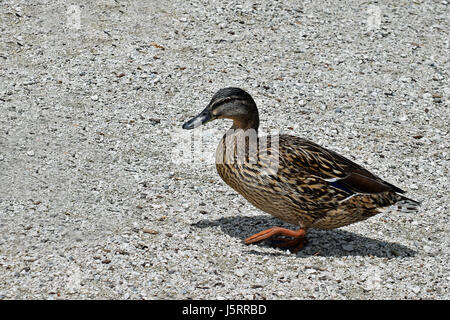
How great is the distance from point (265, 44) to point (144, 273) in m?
4.86

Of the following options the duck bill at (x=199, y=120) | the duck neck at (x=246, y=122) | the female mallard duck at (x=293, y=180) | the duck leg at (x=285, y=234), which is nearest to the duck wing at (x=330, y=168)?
the female mallard duck at (x=293, y=180)

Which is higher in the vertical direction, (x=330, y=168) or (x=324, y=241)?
(x=330, y=168)

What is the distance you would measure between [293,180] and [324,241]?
36.0 inches

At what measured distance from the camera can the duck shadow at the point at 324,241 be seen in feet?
19.5

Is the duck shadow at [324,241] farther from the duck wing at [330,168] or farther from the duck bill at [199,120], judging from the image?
the duck bill at [199,120]

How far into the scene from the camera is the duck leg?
584 centimetres

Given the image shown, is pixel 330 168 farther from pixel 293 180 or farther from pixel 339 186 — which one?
pixel 293 180

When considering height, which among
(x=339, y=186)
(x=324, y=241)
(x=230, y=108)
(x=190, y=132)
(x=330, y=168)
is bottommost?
(x=324, y=241)

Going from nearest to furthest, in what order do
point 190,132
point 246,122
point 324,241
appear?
point 246,122 → point 324,241 → point 190,132

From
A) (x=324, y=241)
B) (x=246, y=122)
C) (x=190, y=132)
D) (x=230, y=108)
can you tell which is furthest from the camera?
(x=190, y=132)

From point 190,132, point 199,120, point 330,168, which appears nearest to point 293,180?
point 330,168

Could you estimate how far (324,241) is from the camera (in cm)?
620

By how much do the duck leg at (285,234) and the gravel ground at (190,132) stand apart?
98 mm

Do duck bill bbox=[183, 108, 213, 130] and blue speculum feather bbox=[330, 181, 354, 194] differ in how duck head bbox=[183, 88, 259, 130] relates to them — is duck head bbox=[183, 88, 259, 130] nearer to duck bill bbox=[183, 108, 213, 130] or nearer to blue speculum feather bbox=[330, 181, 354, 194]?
duck bill bbox=[183, 108, 213, 130]
